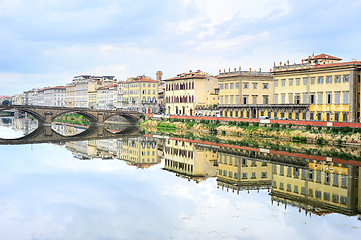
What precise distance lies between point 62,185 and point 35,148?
25.2 m

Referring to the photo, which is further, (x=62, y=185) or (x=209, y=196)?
(x=62, y=185)

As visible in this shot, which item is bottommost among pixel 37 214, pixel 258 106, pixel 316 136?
pixel 37 214

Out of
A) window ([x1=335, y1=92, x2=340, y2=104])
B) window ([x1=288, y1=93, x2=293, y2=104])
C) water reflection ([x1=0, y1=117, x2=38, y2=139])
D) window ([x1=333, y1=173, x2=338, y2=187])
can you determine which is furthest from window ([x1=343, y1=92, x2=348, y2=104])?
water reflection ([x1=0, y1=117, x2=38, y2=139])

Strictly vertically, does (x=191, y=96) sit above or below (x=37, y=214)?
above

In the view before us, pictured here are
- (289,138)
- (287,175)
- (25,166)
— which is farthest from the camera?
(289,138)

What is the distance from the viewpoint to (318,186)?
28.6 meters

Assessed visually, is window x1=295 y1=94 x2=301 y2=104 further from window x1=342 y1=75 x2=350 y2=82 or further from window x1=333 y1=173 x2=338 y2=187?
window x1=333 y1=173 x2=338 y2=187

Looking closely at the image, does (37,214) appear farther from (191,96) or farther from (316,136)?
(191,96)

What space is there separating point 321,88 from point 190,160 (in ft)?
91.1

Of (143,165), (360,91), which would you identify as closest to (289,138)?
(360,91)

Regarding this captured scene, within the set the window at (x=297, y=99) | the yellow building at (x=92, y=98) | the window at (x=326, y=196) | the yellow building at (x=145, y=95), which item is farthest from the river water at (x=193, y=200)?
the yellow building at (x=92, y=98)

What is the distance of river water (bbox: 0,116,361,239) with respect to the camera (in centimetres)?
1908

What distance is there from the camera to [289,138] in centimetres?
5650

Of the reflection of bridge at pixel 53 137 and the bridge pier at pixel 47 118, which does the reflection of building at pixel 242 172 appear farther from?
the bridge pier at pixel 47 118
